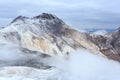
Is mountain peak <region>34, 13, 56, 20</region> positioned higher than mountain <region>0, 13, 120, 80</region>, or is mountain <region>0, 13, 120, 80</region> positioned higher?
mountain peak <region>34, 13, 56, 20</region>

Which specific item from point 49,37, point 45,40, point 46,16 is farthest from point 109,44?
point 45,40

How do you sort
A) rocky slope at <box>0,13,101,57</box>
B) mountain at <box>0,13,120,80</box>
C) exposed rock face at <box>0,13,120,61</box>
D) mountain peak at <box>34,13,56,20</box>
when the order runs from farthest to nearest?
mountain peak at <box>34,13,56,20</box>, exposed rock face at <box>0,13,120,61</box>, rocky slope at <box>0,13,101,57</box>, mountain at <box>0,13,120,80</box>

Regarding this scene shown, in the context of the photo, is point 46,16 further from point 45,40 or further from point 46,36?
point 45,40

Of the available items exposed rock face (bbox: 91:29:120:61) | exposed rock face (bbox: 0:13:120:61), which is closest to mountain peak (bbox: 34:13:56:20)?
exposed rock face (bbox: 0:13:120:61)

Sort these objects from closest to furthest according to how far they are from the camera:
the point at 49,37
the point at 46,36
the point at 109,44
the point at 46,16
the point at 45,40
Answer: the point at 45,40, the point at 46,36, the point at 49,37, the point at 46,16, the point at 109,44

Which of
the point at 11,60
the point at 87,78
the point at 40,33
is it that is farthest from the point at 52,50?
the point at 87,78

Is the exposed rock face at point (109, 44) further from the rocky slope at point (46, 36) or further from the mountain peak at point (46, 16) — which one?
the mountain peak at point (46, 16)

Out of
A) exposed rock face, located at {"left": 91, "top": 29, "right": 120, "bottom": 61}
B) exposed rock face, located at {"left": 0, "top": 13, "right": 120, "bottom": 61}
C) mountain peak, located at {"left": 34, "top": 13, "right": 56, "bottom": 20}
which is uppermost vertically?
mountain peak, located at {"left": 34, "top": 13, "right": 56, "bottom": 20}

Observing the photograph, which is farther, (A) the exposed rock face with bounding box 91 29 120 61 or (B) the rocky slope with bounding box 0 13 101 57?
(A) the exposed rock face with bounding box 91 29 120 61

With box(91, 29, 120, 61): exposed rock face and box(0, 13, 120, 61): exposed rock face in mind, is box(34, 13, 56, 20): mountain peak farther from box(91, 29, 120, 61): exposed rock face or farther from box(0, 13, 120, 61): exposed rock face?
box(91, 29, 120, 61): exposed rock face

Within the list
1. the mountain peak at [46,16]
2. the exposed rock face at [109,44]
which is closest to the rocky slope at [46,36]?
the mountain peak at [46,16]
